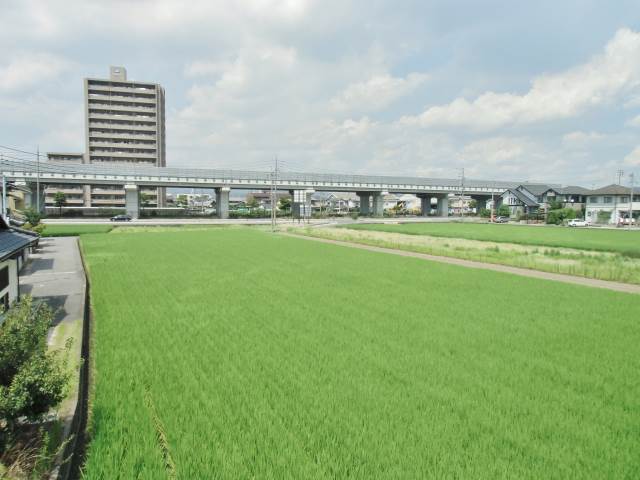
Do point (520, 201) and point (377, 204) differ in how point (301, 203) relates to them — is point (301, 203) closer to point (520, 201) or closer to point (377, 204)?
point (377, 204)

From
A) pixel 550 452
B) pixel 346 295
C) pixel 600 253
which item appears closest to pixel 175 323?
pixel 346 295

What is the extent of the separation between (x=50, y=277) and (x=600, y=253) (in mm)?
33179

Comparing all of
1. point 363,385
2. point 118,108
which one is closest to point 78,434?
point 363,385

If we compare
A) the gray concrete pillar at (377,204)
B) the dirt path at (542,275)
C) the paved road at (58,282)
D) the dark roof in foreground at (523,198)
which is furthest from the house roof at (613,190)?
the paved road at (58,282)

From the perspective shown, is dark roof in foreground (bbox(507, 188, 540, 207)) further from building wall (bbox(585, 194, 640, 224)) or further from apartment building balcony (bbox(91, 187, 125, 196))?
apartment building balcony (bbox(91, 187, 125, 196))

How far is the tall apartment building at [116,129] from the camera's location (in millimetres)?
92625

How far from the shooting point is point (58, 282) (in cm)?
1520

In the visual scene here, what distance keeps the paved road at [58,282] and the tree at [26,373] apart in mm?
2850

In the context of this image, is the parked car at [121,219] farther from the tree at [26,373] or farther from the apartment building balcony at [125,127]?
the tree at [26,373]

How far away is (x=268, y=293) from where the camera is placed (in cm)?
1366

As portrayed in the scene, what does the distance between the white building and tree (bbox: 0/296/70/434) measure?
8322cm

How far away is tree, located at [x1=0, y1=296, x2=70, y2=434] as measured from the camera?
4.22 meters

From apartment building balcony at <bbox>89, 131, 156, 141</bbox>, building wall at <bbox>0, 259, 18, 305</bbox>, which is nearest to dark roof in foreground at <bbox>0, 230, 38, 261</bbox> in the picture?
building wall at <bbox>0, 259, 18, 305</bbox>

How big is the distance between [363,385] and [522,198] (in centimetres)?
9529
